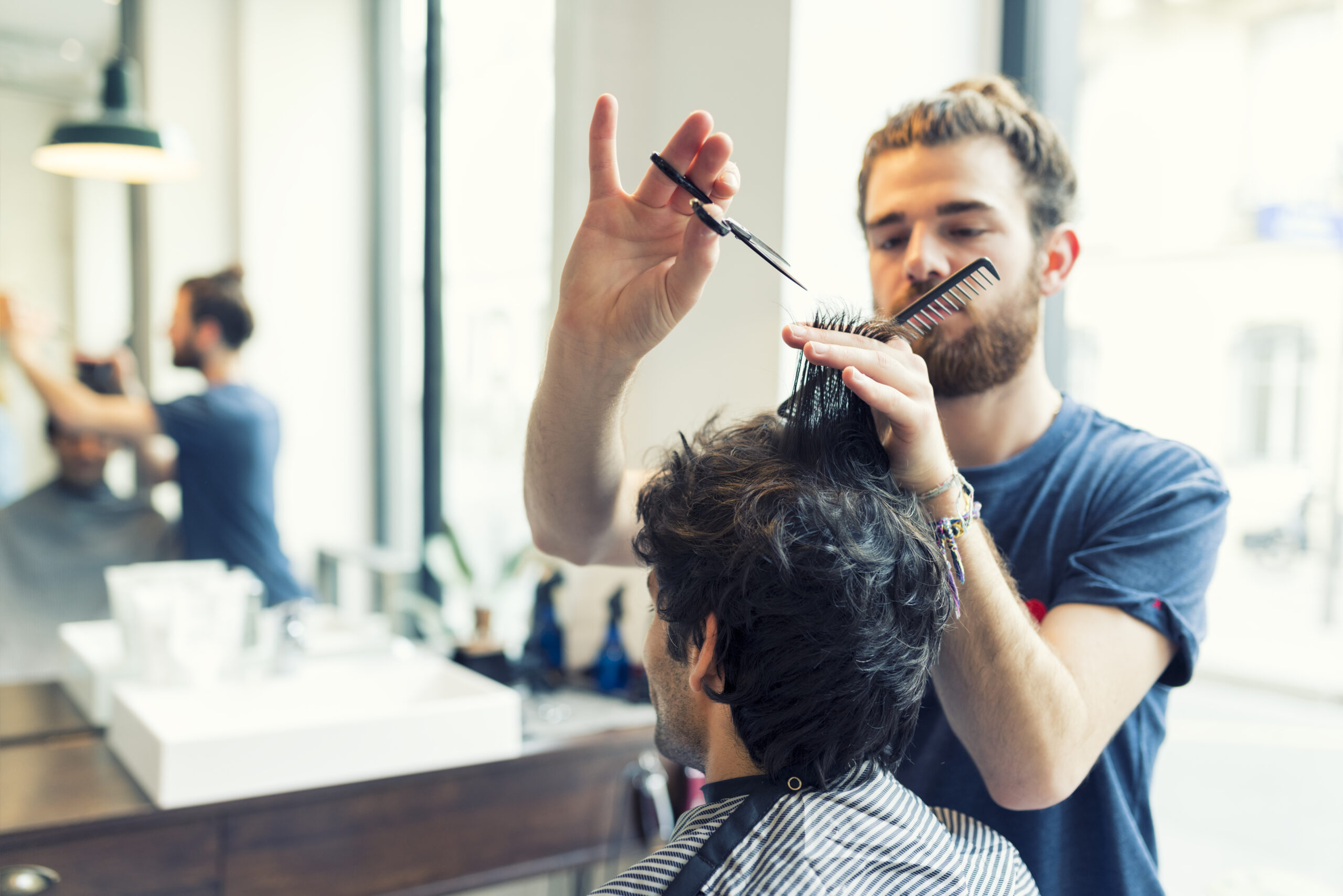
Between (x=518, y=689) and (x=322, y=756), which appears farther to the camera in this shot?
(x=518, y=689)

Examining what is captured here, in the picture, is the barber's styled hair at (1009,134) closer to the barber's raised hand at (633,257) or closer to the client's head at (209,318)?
the barber's raised hand at (633,257)

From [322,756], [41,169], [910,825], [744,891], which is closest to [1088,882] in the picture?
[910,825]

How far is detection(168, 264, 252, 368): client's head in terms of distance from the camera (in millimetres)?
2057

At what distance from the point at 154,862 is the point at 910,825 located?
1378 millimetres

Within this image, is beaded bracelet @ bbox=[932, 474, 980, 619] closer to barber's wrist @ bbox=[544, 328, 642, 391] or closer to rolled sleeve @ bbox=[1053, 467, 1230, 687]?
rolled sleeve @ bbox=[1053, 467, 1230, 687]

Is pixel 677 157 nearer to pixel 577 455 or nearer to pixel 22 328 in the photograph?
pixel 577 455

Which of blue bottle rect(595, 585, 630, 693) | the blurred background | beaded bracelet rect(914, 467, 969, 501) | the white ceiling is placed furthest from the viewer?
blue bottle rect(595, 585, 630, 693)

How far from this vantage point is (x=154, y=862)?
1661 mm

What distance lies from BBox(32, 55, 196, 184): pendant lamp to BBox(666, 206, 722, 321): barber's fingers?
151 cm

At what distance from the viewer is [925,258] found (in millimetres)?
1268

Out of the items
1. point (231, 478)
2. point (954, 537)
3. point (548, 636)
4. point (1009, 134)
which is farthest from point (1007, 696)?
point (231, 478)

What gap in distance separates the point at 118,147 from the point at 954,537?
189cm

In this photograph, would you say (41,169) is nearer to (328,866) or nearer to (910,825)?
(328,866)

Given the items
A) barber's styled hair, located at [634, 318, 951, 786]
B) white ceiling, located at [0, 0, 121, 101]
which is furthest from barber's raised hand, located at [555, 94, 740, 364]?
white ceiling, located at [0, 0, 121, 101]
